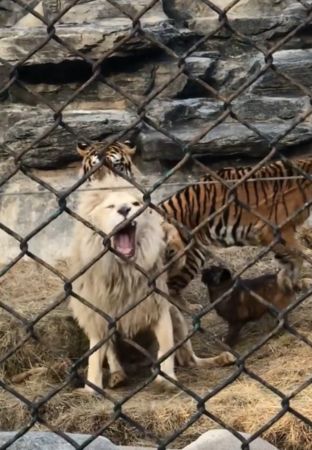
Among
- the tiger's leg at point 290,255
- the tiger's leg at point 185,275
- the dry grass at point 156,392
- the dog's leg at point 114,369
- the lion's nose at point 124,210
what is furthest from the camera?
the tiger's leg at point 290,255

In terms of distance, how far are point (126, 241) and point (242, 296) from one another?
1.10 m

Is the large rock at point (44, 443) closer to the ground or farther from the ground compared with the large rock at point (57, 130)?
closer to the ground

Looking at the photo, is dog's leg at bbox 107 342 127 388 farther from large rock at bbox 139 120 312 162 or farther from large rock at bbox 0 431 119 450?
large rock at bbox 0 431 119 450

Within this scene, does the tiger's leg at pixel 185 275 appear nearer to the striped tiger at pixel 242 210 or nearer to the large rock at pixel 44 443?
the striped tiger at pixel 242 210

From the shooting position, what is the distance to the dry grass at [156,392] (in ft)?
19.4

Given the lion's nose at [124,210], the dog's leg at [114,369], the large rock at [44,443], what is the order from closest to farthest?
the large rock at [44,443], the lion's nose at [124,210], the dog's leg at [114,369]

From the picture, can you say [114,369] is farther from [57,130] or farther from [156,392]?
[57,130]

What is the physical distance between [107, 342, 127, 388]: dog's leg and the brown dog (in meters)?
0.70

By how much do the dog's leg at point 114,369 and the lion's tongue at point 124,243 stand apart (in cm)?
77

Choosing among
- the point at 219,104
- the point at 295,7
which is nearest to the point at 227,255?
the point at 219,104

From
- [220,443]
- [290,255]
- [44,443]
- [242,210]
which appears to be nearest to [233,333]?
[290,255]

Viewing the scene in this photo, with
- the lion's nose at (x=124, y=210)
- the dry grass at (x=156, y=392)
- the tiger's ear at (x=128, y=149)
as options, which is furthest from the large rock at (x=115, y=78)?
the lion's nose at (x=124, y=210)

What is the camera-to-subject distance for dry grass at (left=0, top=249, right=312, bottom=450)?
5922mm

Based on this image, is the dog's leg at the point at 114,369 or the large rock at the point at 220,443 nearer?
the large rock at the point at 220,443
